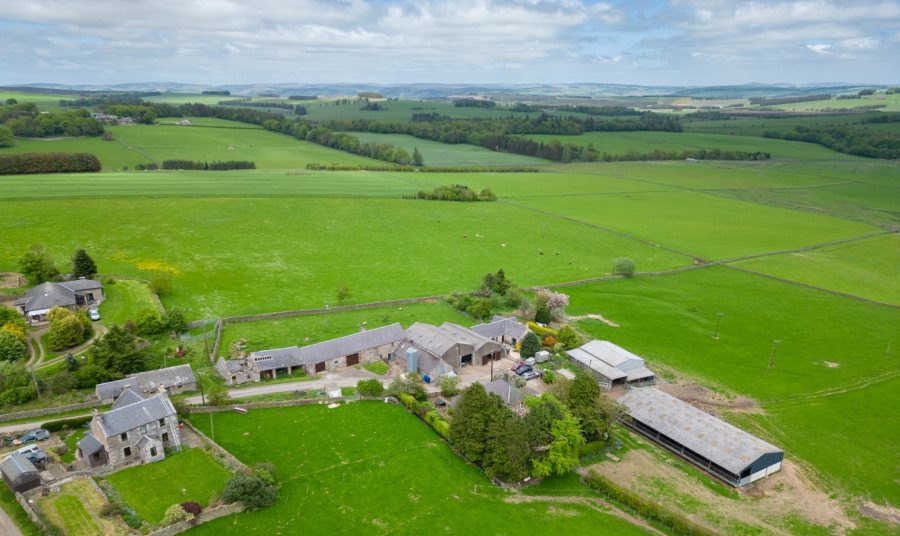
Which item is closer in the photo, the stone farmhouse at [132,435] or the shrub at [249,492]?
the shrub at [249,492]

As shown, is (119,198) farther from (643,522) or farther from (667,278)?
(643,522)

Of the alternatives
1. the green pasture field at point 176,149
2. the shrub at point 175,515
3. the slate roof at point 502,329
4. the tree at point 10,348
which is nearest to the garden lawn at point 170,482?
the shrub at point 175,515

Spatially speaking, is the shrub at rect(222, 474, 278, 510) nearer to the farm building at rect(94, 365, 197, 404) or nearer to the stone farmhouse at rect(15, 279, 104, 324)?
the farm building at rect(94, 365, 197, 404)

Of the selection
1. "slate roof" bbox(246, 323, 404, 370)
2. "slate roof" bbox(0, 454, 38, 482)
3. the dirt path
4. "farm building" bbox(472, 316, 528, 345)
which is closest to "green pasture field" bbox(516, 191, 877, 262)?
"farm building" bbox(472, 316, 528, 345)

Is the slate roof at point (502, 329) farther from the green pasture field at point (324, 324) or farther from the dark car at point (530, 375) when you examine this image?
the dark car at point (530, 375)

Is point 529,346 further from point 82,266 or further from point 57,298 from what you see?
point 82,266

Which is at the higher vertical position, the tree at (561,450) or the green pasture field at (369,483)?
the tree at (561,450)

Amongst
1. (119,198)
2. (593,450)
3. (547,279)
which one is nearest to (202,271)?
(119,198)

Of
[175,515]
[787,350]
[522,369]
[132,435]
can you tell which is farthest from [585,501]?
[787,350]
